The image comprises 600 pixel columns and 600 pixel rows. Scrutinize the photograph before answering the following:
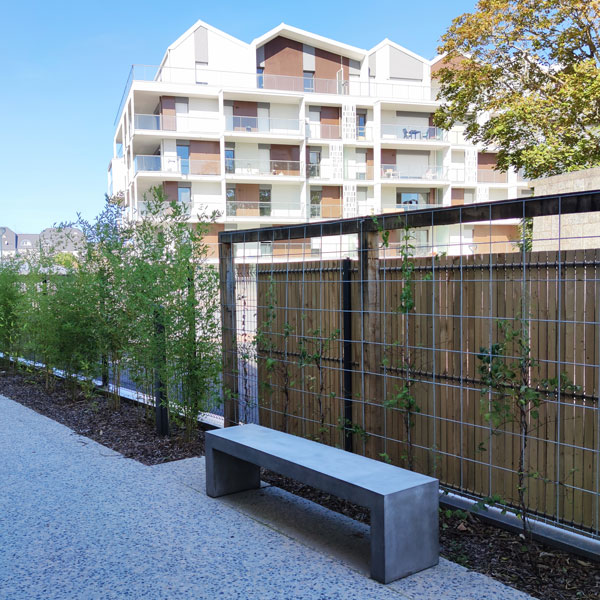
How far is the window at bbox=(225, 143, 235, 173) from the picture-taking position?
3806cm

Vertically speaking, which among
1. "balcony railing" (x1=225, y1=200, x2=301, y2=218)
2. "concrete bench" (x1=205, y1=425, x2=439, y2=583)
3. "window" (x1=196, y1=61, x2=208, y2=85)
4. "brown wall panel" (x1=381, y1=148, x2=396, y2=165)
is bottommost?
"concrete bench" (x1=205, y1=425, x2=439, y2=583)

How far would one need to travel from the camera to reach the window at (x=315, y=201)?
4003cm

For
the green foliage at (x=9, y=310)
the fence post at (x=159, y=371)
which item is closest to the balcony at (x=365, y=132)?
the green foliage at (x=9, y=310)

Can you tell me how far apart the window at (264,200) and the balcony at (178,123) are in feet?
14.5

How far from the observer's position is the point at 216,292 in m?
6.41

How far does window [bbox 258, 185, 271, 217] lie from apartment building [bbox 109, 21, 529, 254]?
0.07m

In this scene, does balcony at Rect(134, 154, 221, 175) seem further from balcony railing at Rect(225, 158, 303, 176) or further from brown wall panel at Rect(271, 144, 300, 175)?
brown wall panel at Rect(271, 144, 300, 175)

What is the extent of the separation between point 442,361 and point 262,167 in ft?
117

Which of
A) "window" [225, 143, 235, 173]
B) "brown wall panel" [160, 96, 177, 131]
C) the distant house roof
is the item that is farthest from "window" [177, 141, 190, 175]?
the distant house roof

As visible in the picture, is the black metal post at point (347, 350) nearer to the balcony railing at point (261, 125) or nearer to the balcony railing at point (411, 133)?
the balcony railing at point (261, 125)

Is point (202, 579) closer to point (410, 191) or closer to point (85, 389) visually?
point (85, 389)

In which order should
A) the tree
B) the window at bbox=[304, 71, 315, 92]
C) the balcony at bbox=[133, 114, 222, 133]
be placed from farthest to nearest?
the window at bbox=[304, 71, 315, 92] < the balcony at bbox=[133, 114, 222, 133] < the tree

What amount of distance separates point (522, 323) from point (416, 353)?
40.2 inches

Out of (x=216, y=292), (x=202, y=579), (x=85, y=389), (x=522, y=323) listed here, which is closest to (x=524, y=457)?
(x=522, y=323)
